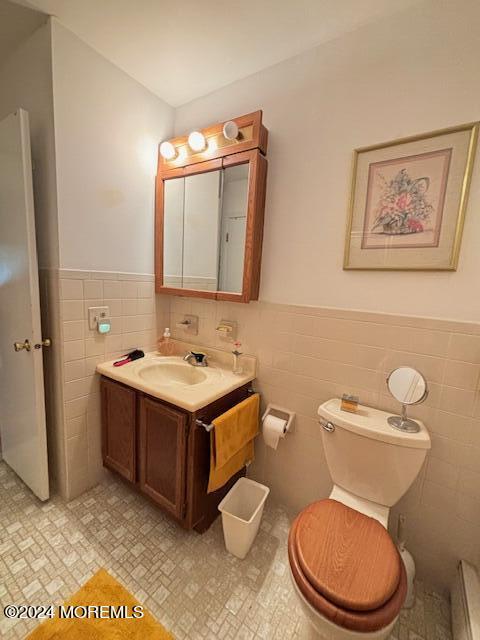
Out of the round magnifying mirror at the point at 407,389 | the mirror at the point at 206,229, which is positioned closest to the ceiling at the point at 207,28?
the mirror at the point at 206,229

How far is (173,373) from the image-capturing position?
160cm

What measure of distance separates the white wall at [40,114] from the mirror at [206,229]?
1.97ft

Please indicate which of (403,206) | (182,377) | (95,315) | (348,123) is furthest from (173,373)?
(348,123)

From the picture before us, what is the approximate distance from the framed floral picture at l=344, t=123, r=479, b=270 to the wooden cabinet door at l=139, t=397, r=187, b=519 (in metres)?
1.09

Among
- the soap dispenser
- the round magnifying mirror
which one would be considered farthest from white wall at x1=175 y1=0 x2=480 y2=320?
the soap dispenser

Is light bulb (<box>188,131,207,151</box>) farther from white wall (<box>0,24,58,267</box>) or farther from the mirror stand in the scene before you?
the mirror stand

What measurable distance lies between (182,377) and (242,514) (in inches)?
32.1

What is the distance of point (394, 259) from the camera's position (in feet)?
3.61

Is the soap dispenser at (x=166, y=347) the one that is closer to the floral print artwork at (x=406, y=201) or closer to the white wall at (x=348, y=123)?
the white wall at (x=348, y=123)

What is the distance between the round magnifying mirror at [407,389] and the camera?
0.99m

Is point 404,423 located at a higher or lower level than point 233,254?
lower

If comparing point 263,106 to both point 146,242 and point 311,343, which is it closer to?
point 146,242

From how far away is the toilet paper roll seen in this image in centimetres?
132

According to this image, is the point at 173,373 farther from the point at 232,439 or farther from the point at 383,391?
the point at 383,391
